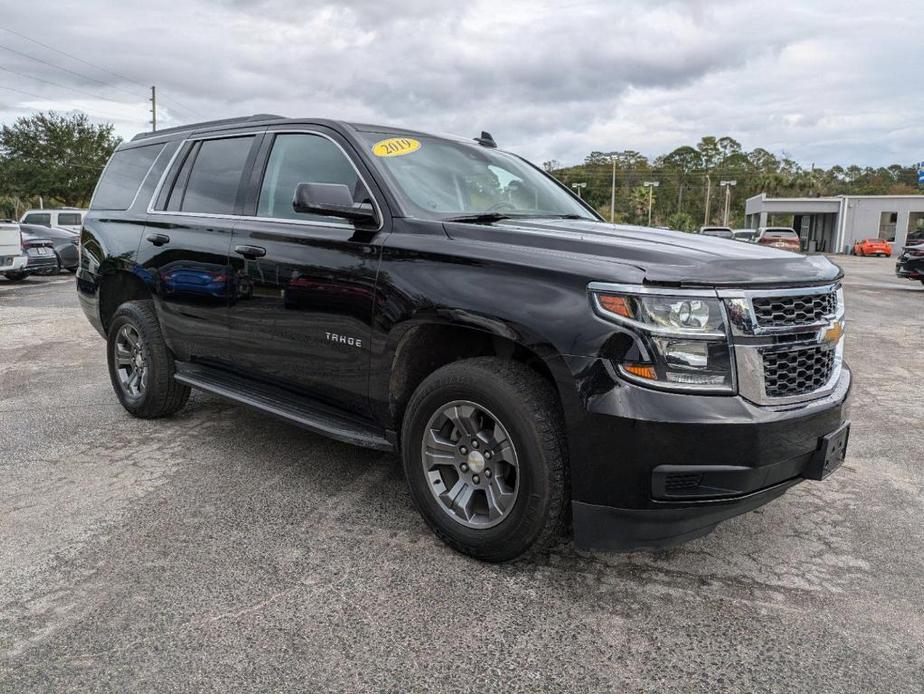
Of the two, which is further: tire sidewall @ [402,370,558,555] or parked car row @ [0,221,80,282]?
parked car row @ [0,221,80,282]

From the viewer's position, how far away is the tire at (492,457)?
270 cm

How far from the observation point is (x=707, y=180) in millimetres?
105812

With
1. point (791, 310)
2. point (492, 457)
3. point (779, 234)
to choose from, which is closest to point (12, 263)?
point (492, 457)

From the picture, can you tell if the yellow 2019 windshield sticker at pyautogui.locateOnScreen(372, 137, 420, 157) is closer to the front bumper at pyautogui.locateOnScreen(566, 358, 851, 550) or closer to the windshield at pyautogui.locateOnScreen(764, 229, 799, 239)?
the front bumper at pyautogui.locateOnScreen(566, 358, 851, 550)

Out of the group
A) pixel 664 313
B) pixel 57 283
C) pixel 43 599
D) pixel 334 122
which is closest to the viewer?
pixel 664 313

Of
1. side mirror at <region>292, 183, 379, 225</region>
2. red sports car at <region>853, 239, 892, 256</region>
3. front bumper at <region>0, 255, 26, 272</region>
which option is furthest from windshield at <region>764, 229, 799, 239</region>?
side mirror at <region>292, 183, 379, 225</region>

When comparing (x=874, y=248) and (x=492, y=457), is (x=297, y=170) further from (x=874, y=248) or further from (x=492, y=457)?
(x=874, y=248)

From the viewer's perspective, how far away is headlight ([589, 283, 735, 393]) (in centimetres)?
248

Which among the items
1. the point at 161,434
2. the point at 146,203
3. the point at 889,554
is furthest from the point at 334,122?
the point at 889,554

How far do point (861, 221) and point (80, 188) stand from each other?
56597 mm

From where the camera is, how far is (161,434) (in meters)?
4.75

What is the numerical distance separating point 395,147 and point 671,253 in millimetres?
1662

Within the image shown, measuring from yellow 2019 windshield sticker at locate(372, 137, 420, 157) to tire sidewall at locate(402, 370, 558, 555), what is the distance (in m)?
1.30

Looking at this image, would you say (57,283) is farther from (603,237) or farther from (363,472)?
(603,237)
